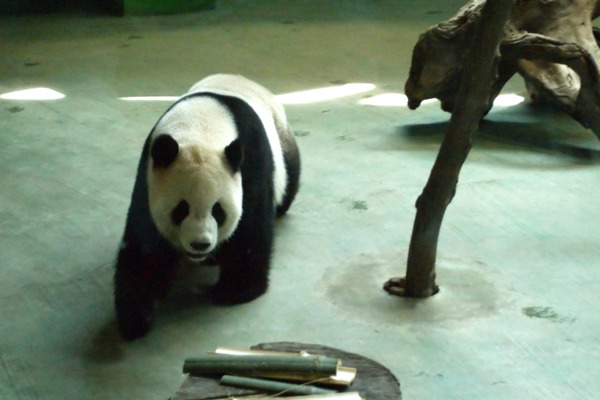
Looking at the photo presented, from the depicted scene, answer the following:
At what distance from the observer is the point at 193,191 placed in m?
4.05

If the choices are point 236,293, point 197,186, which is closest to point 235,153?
point 197,186

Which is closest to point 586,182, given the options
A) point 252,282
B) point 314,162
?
point 314,162

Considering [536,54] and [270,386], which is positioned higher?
[536,54]

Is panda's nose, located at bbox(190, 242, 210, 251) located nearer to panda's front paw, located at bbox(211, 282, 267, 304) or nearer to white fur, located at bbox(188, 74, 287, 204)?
panda's front paw, located at bbox(211, 282, 267, 304)

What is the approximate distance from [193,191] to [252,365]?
4.00ft

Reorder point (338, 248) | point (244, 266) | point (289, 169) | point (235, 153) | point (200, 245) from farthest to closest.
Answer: point (289, 169), point (338, 248), point (244, 266), point (235, 153), point (200, 245)

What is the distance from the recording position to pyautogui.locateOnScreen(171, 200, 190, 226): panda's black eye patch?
4.09m

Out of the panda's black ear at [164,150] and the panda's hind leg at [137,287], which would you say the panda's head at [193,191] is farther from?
the panda's hind leg at [137,287]

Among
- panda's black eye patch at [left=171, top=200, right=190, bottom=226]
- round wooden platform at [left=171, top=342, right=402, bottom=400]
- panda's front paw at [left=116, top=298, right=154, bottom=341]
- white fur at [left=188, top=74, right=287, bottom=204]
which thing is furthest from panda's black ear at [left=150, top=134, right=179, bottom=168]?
round wooden platform at [left=171, top=342, right=402, bottom=400]

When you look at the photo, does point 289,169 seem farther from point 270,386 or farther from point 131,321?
point 270,386

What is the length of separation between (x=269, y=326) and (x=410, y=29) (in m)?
7.39

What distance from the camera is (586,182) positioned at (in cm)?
610

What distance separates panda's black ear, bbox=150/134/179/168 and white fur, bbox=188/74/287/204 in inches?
35.6

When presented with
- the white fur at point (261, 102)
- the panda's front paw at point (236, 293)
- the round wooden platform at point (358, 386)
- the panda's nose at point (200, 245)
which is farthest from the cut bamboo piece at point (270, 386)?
the white fur at point (261, 102)
